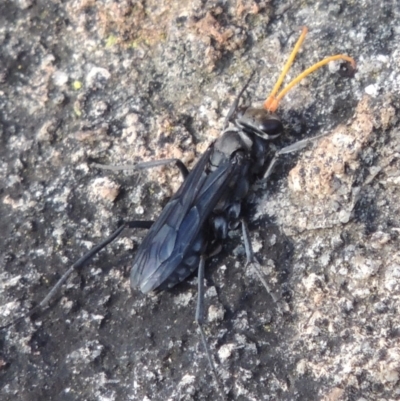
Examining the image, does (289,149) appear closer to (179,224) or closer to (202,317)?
(179,224)

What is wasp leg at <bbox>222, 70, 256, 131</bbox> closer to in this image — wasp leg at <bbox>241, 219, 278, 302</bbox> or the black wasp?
the black wasp

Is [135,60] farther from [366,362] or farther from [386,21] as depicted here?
[366,362]

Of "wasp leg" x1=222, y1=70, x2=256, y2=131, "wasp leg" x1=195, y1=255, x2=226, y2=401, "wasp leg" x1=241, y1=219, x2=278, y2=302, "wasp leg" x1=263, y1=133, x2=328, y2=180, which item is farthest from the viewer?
"wasp leg" x1=222, y1=70, x2=256, y2=131

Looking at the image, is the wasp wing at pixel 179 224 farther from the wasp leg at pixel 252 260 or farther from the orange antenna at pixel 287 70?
the orange antenna at pixel 287 70

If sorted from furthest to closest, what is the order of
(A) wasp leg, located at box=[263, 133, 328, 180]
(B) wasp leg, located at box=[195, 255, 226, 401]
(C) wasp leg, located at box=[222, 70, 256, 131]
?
(C) wasp leg, located at box=[222, 70, 256, 131], (A) wasp leg, located at box=[263, 133, 328, 180], (B) wasp leg, located at box=[195, 255, 226, 401]

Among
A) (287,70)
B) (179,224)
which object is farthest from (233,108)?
(179,224)

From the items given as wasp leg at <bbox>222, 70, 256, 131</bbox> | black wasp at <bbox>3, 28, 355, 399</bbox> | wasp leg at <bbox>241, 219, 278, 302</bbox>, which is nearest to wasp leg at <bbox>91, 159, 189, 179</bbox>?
black wasp at <bbox>3, 28, 355, 399</bbox>

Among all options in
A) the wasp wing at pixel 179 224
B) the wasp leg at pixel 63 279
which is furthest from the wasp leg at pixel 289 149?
the wasp leg at pixel 63 279

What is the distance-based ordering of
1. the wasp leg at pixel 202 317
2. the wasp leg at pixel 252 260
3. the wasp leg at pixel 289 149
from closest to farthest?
1. the wasp leg at pixel 202 317
2. the wasp leg at pixel 252 260
3. the wasp leg at pixel 289 149
